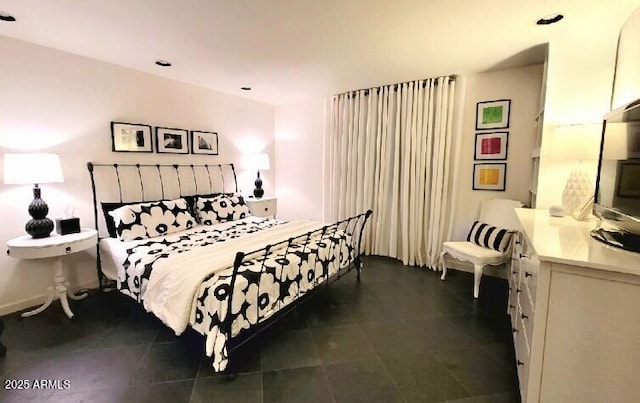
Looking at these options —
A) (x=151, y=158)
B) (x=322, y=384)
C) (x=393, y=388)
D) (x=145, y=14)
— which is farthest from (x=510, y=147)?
(x=151, y=158)

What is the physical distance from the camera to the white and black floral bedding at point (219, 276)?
1859 millimetres

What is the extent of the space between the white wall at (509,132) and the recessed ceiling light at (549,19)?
1083mm

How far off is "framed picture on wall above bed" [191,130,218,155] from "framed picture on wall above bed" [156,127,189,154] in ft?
0.33

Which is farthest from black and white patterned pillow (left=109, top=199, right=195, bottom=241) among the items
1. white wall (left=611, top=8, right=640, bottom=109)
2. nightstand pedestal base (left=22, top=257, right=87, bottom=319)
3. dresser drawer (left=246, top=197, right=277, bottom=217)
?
white wall (left=611, top=8, right=640, bottom=109)

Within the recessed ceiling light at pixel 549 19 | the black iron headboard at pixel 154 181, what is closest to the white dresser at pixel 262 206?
the black iron headboard at pixel 154 181

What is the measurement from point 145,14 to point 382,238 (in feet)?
12.0

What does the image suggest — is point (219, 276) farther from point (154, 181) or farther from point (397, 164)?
point (397, 164)

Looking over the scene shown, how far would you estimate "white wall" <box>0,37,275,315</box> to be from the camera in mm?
2615

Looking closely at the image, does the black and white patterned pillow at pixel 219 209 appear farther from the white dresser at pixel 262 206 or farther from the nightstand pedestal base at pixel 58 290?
the nightstand pedestal base at pixel 58 290

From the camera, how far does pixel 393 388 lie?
5.98 ft

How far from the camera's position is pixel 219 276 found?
1.97m

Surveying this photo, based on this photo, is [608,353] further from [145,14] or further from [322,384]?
[145,14]

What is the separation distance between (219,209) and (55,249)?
63.7 inches

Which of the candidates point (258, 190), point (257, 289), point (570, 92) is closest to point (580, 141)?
point (570, 92)
